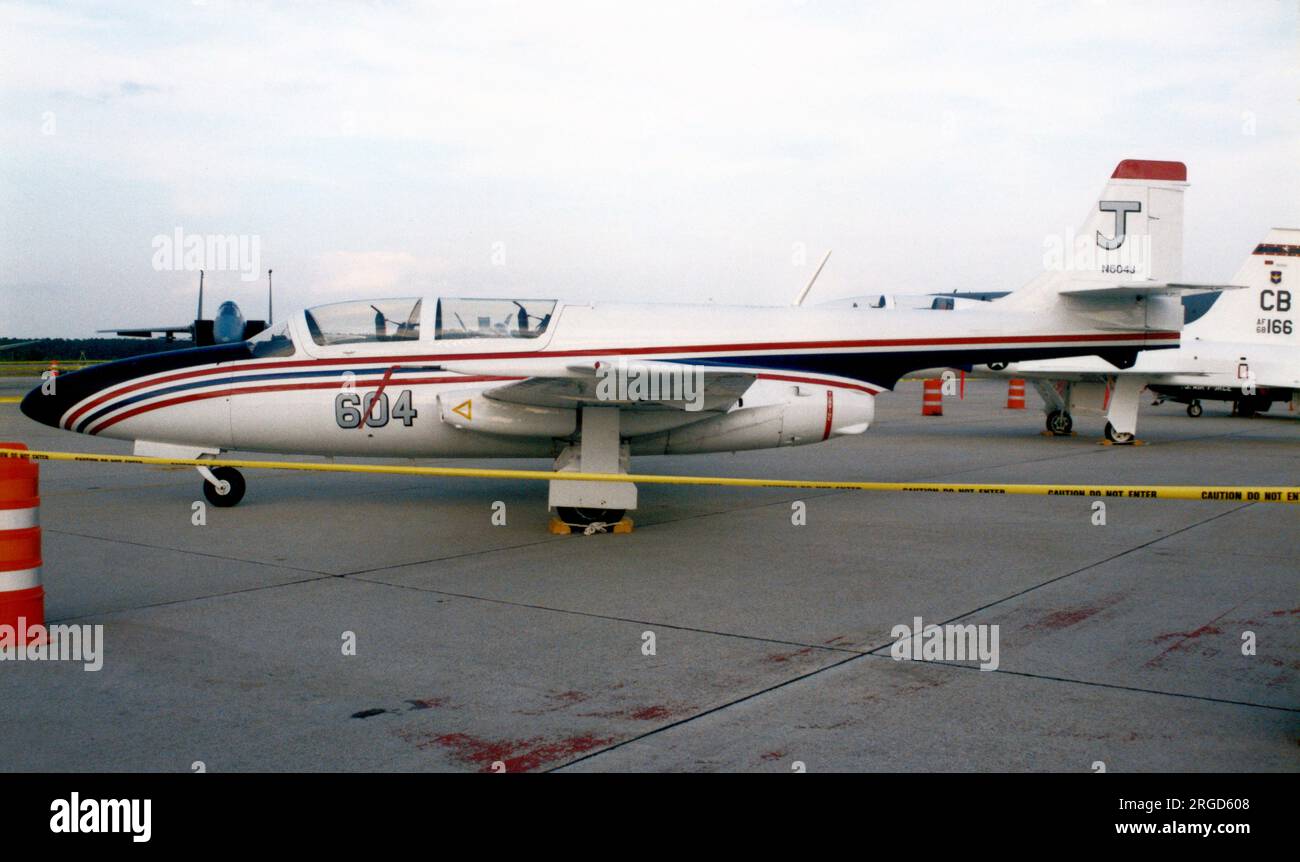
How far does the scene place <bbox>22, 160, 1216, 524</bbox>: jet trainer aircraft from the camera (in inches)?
374

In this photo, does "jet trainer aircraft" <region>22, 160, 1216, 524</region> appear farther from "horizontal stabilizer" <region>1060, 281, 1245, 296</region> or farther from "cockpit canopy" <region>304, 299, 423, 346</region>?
"horizontal stabilizer" <region>1060, 281, 1245, 296</region>

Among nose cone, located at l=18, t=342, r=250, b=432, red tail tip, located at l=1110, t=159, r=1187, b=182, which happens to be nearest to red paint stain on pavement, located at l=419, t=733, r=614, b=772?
nose cone, located at l=18, t=342, r=250, b=432

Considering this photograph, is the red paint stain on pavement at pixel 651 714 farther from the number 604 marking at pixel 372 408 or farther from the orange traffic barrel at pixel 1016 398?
the orange traffic barrel at pixel 1016 398

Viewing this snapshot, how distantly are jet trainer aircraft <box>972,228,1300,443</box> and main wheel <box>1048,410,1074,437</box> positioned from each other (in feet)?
0.07

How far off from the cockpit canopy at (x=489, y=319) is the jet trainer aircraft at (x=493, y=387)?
16 millimetres

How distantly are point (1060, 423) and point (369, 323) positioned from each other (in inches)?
588

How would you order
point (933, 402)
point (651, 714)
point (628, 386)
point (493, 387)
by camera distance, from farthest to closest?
point (933, 402) < point (493, 387) < point (628, 386) < point (651, 714)

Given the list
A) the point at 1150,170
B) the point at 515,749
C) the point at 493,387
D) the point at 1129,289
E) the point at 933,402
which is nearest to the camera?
the point at 515,749

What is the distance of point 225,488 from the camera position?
10.5 metres

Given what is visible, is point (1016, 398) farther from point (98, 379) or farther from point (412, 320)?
point (98, 379)

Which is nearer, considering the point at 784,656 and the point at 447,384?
the point at 784,656

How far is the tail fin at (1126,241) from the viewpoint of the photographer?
37.6ft

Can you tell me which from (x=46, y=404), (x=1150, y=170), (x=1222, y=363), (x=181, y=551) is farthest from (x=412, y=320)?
(x=1222, y=363)
